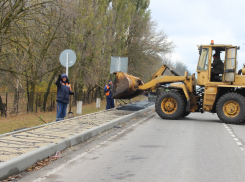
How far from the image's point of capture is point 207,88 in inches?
580

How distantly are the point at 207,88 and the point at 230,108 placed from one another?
4.51 ft

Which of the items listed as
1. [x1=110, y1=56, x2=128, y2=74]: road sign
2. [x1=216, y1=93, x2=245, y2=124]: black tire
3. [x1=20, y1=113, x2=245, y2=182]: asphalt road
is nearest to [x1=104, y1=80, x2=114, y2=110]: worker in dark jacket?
[x1=110, y1=56, x2=128, y2=74]: road sign

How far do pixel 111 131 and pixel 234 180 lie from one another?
607 centimetres

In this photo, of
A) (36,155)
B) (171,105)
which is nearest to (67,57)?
(171,105)

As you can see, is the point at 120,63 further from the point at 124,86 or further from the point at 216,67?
the point at 216,67

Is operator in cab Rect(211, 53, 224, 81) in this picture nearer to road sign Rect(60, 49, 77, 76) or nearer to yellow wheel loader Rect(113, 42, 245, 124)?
yellow wheel loader Rect(113, 42, 245, 124)

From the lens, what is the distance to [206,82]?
1488cm

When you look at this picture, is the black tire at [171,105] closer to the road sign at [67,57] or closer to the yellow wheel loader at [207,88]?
the yellow wheel loader at [207,88]

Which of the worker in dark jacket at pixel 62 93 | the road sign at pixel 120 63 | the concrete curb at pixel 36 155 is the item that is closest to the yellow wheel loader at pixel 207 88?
the road sign at pixel 120 63

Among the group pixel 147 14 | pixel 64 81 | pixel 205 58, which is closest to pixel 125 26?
pixel 147 14

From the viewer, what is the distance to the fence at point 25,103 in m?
22.6

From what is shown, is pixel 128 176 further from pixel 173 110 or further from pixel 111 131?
pixel 173 110

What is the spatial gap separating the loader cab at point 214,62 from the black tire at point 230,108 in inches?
38.6

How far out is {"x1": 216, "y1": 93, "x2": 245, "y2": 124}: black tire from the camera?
13.8 meters
